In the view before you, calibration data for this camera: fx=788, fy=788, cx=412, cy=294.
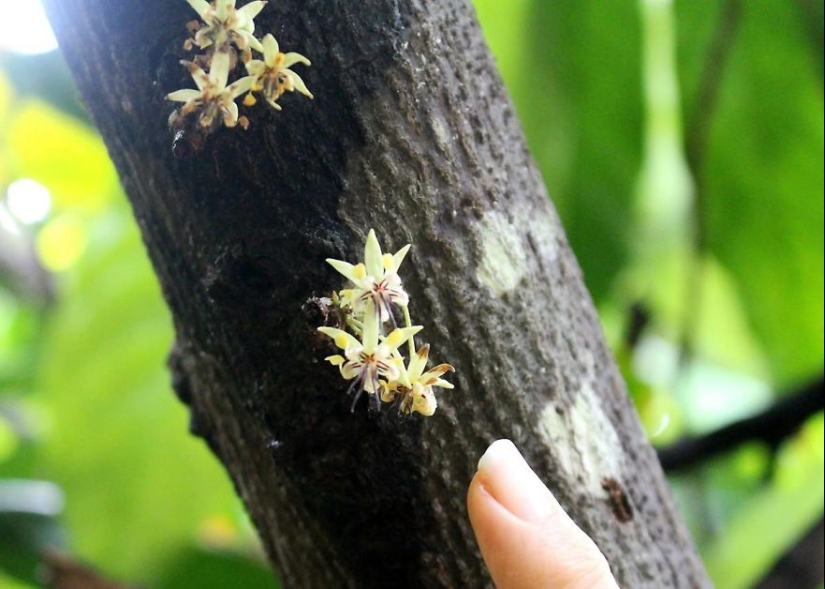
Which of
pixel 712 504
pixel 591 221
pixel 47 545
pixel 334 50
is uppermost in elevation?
pixel 334 50

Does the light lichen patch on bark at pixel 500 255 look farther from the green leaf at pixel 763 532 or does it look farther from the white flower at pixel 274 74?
the green leaf at pixel 763 532

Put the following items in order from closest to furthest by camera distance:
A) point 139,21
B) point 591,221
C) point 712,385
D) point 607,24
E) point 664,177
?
point 139,21
point 607,24
point 591,221
point 664,177
point 712,385

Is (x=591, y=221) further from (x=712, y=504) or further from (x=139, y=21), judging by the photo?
(x=139, y=21)

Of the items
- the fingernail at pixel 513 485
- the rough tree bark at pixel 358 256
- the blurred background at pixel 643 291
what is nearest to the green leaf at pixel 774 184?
the blurred background at pixel 643 291

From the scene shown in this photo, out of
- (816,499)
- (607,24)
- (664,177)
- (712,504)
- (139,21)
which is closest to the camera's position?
(139,21)

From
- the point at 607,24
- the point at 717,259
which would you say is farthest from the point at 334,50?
the point at 717,259

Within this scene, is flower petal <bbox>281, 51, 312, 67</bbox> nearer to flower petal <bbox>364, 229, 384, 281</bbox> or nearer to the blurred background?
flower petal <bbox>364, 229, 384, 281</bbox>

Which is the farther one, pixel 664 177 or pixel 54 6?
pixel 664 177

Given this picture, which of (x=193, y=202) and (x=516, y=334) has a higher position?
(x=193, y=202)
